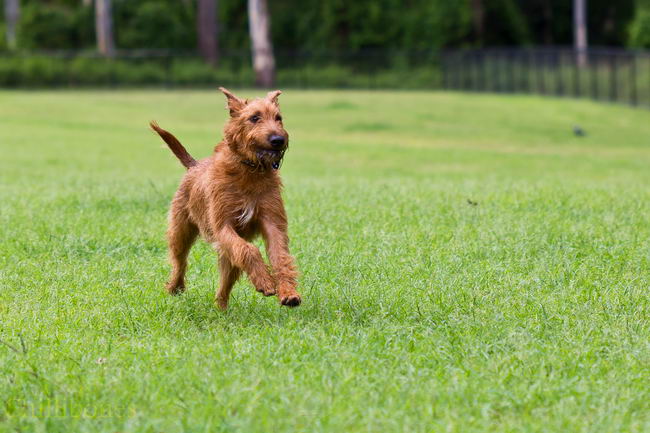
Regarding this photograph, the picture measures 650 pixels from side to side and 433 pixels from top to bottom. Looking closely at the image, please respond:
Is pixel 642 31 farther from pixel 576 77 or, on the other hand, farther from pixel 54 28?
pixel 54 28

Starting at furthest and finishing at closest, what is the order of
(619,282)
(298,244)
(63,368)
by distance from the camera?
(298,244) < (619,282) < (63,368)

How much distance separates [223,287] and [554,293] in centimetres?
220

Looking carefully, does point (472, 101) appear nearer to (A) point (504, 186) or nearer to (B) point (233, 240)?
(A) point (504, 186)

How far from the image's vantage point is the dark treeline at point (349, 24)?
53.7 m

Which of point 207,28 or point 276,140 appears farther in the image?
point 207,28

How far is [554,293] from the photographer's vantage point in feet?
22.0

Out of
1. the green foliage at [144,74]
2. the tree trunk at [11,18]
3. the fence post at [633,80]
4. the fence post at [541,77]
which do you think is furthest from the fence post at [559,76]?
the tree trunk at [11,18]

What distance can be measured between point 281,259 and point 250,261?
20 centimetres

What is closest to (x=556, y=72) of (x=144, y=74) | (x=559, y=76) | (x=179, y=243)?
(x=559, y=76)

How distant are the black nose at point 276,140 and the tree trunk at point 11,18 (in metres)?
54.4

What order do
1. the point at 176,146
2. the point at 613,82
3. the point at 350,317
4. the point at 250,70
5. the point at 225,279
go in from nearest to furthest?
the point at 350,317
the point at 225,279
the point at 176,146
the point at 613,82
the point at 250,70

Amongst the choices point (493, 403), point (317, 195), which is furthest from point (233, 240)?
point (317, 195)

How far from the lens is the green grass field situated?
15.2ft

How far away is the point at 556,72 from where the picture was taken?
4116 cm
